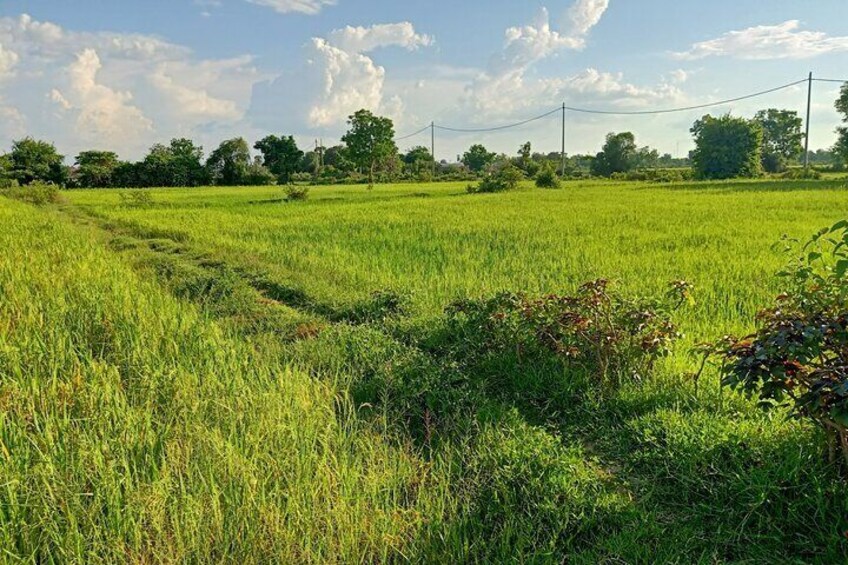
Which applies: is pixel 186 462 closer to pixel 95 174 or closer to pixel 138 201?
pixel 138 201

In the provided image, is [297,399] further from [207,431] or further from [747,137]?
[747,137]

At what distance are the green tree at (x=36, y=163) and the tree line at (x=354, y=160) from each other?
65mm

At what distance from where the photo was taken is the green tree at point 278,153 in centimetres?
5716

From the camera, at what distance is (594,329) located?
4.32 meters

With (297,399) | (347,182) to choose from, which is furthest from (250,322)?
(347,182)

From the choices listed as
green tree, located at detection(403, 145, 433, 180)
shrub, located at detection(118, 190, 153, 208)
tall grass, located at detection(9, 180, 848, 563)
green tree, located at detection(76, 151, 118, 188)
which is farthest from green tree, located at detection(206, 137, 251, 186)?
tall grass, located at detection(9, 180, 848, 563)

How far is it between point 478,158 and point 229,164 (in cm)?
3820

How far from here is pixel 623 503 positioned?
9.44ft

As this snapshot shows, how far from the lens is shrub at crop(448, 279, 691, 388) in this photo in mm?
4137

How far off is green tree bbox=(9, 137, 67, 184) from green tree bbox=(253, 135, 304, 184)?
1808cm

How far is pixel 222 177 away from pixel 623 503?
53523 millimetres

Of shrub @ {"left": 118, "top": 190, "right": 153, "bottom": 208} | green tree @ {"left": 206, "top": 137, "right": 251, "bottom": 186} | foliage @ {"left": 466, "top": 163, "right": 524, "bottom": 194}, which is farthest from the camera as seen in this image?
green tree @ {"left": 206, "top": 137, "right": 251, "bottom": 186}

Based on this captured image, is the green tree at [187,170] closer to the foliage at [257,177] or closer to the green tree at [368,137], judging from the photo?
the foliage at [257,177]

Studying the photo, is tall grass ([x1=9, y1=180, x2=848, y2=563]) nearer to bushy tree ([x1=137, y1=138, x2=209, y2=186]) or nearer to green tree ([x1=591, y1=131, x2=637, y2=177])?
bushy tree ([x1=137, y1=138, x2=209, y2=186])
